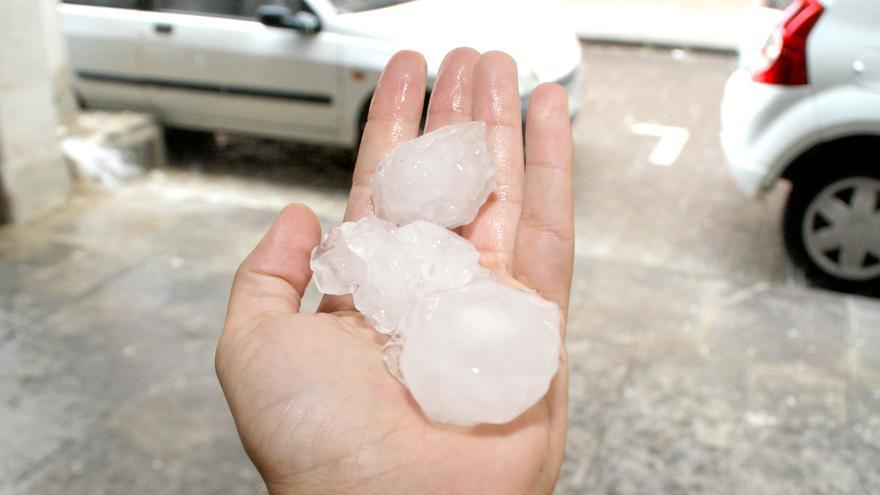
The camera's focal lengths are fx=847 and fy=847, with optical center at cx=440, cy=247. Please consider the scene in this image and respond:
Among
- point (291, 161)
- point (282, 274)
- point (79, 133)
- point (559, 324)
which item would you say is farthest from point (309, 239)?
point (79, 133)

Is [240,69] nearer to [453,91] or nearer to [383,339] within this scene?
[453,91]

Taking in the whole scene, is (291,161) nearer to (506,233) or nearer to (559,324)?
(506,233)

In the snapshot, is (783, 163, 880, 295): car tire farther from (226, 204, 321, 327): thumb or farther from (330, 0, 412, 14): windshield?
(226, 204, 321, 327): thumb

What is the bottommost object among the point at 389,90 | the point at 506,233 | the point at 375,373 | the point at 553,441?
the point at 553,441

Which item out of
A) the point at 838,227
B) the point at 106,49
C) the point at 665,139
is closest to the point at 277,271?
the point at 838,227

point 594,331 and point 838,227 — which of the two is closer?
point 594,331

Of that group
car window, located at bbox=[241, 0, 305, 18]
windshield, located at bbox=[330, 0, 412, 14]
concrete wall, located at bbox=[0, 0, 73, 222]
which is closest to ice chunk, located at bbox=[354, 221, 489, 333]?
windshield, located at bbox=[330, 0, 412, 14]

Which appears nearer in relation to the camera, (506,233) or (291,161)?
(506,233)
